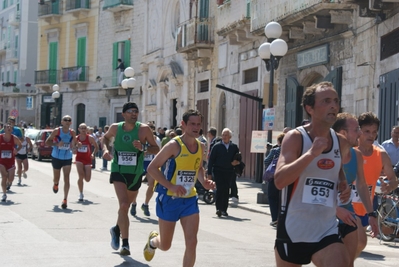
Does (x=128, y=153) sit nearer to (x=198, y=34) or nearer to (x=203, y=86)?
(x=198, y=34)

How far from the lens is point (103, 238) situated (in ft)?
37.6

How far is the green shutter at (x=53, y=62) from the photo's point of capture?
176ft

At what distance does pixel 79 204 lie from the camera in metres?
17.0

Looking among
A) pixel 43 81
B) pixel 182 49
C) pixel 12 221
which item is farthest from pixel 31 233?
pixel 43 81

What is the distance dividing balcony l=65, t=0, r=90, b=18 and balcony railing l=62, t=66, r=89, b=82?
3332 millimetres

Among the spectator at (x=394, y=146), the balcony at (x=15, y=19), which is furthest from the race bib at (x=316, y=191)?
the balcony at (x=15, y=19)

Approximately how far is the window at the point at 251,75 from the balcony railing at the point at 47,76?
1055 inches

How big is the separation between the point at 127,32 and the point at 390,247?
34.7 meters

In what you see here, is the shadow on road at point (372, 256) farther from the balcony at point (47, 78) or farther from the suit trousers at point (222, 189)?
the balcony at point (47, 78)

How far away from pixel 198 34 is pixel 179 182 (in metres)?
23.5

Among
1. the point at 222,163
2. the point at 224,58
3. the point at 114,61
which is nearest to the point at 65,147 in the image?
the point at 222,163

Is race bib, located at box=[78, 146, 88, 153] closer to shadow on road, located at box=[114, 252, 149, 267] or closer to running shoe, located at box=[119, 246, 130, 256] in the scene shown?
running shoe, located at box=[119, 246, 130, 256]

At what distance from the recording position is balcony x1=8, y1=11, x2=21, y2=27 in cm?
6279

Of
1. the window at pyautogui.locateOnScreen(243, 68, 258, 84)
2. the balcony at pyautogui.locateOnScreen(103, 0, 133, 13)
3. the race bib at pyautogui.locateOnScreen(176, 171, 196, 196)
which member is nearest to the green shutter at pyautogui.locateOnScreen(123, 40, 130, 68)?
the balcony at pyautogui.locateOnScreen(103, 0, 133, 13)
